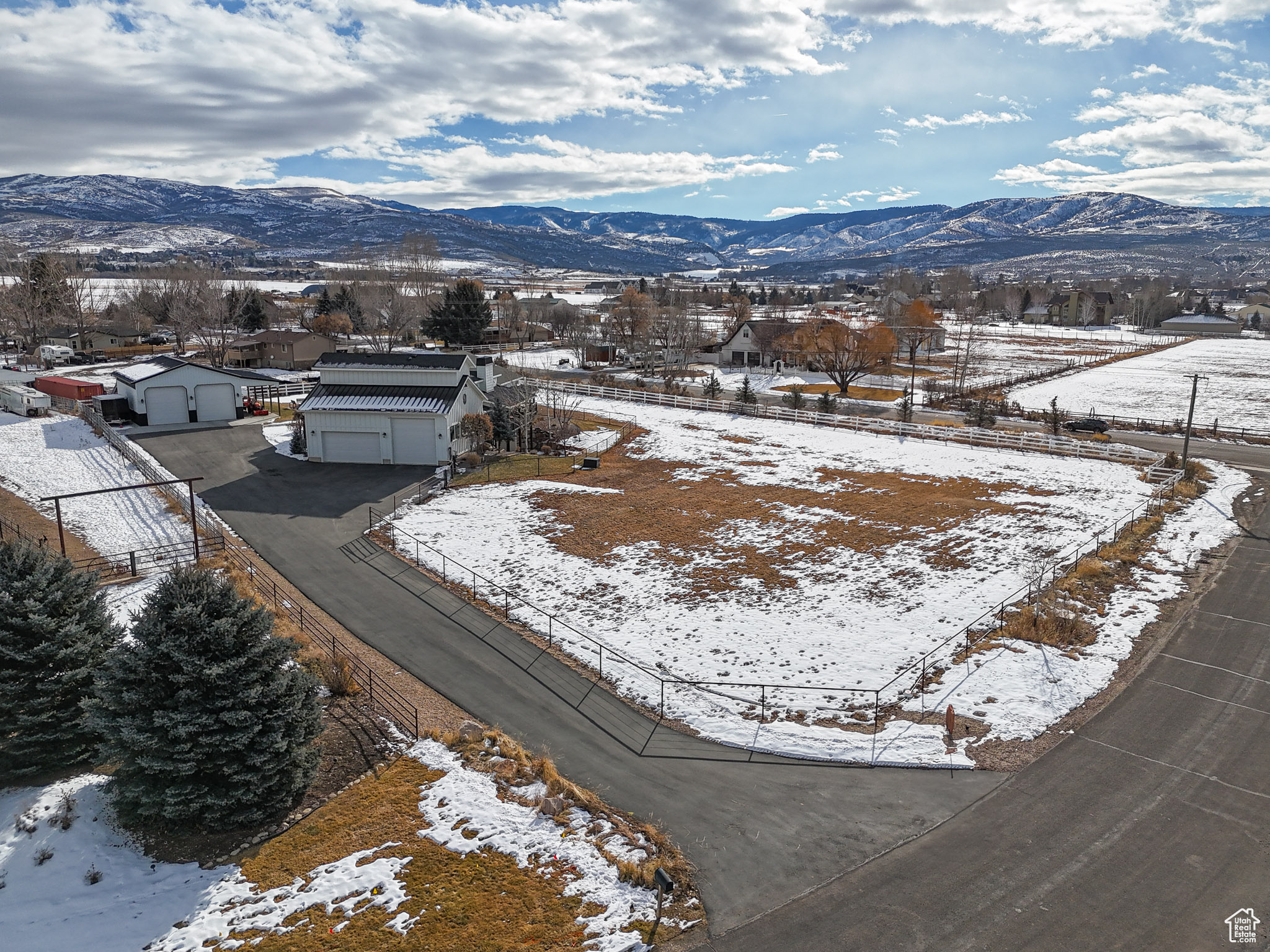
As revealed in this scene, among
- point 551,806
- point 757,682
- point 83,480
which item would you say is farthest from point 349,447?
point 551,806

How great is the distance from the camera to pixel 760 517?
99.6ft

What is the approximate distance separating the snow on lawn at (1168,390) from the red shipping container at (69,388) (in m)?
64.3

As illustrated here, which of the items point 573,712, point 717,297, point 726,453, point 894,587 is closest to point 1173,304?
point 717,297

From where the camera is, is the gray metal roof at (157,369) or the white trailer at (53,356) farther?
the white trailer at (53,356)

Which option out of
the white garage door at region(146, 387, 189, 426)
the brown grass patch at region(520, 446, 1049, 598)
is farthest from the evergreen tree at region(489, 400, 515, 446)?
the white garage door at region(146, 387, 189, 426)

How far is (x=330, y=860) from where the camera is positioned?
481 inches

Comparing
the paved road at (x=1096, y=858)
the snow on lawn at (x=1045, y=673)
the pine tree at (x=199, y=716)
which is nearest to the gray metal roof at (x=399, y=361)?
the pine tree at (x=199, y=716)

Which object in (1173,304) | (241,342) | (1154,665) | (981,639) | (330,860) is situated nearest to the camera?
(330,860)

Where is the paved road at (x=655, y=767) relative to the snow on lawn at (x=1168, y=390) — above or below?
below

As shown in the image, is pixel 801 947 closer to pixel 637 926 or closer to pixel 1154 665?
pixel 637 926

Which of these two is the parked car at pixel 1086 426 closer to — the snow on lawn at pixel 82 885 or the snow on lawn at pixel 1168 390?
the snow on lawn at pixel 1168 390

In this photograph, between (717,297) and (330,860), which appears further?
(717,297)

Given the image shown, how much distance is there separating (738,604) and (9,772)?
55.5ft

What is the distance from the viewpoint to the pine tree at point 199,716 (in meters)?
12.5
